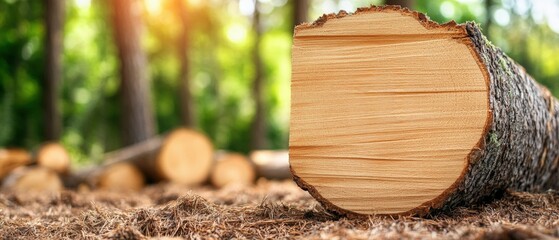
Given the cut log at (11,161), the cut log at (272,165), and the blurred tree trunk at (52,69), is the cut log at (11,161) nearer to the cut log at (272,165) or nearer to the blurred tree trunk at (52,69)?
the blurred tree trunk at (52,69)

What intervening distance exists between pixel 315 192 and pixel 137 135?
21.8ft

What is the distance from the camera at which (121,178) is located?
7.79 m

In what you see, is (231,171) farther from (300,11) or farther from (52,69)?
(52,69)

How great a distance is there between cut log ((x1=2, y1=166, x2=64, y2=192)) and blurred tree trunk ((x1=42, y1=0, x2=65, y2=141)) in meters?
3.47

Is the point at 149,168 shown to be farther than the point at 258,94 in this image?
No

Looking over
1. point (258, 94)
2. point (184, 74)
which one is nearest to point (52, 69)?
point (184, 74)

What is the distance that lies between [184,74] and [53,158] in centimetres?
564

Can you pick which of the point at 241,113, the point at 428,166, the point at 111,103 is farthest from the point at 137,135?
the point at 241,113

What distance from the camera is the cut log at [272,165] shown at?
27.6 ft

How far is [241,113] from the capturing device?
60.6ft

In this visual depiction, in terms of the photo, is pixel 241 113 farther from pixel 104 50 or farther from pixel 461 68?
pixel 461 68

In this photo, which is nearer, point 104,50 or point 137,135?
point 137,135

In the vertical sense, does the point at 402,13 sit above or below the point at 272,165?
above

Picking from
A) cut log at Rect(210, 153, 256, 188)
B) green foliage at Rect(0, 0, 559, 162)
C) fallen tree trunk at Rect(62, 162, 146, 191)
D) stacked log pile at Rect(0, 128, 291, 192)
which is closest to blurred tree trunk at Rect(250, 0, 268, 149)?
green foliage at Rect(0, 0, 559, 162)
